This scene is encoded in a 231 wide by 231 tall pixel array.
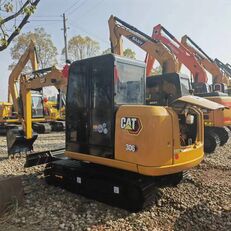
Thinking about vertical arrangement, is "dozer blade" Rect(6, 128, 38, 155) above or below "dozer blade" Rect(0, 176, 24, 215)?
above

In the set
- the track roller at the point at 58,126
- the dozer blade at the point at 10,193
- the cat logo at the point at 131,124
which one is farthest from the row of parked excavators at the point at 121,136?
the track roller at the point at 58,126

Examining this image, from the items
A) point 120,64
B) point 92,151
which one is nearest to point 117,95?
point 120,64

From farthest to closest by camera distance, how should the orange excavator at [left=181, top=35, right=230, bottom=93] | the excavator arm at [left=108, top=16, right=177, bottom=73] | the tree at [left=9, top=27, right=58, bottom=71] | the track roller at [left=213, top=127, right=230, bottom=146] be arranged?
the tree at [left=9, top=27, right=58, bottom=71], the orange excavator at [left=181, top=35, right=230, bottom=93], the excavator arm at [left=108, top=16, right=177, bottom=73], the track roller at [left=213, top=127, right=230, bottom=146]

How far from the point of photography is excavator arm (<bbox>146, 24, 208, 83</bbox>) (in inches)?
476

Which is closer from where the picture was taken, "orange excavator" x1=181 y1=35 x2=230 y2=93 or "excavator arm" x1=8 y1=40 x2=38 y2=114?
"excavator arm" x1=8 y1=40 x2=38 y2=114

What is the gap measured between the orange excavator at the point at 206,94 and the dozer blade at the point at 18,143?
5.39 meters

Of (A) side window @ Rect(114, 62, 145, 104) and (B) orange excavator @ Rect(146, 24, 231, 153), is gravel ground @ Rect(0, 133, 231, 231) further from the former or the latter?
(B) orange excavator @ Rect(146, 24, 231, 153)

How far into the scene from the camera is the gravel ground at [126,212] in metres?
4.14

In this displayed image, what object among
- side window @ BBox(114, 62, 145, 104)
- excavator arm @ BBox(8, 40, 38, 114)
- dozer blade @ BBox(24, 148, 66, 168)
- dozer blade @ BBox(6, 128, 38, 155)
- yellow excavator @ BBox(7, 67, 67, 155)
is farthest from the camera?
excavator arm @ BBox(8, 40, 38, 114)

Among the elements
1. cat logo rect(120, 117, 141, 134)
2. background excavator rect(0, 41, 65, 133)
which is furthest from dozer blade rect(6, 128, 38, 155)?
background excavator rect(0, 41, 65, 133)

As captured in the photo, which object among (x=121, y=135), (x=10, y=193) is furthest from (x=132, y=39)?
(x=10, y=193)

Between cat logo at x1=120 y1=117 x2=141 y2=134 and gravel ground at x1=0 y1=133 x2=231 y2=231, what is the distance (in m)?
1.30

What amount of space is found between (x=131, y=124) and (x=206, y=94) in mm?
6497

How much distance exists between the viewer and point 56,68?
761 centimetres
